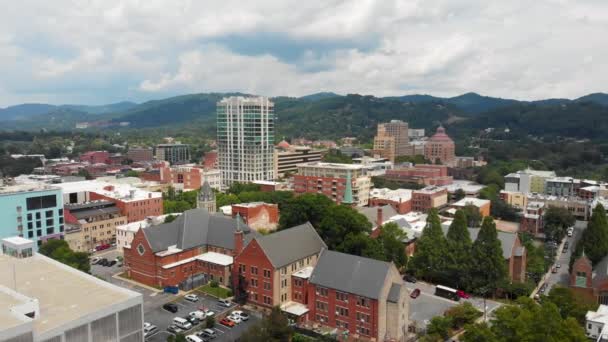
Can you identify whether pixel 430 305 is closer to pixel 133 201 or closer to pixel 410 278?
pixel 410 278

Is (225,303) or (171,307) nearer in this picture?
(171,307)

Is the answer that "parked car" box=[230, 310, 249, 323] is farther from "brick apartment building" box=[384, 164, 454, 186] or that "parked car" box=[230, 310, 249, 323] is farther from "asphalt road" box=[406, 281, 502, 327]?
"brick apartment building" box=[384, 164, 454, 186]

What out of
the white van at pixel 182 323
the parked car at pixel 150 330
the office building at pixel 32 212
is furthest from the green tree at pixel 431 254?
the office building at pixel 32 212

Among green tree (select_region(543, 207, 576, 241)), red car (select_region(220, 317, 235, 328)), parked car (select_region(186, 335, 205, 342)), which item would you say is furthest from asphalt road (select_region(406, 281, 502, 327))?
green tree (select_region(543, 207, 576, 241))

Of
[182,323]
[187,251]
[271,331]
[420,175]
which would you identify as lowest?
[182,323]

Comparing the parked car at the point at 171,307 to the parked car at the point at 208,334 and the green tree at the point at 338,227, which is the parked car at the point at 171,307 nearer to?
the parked car at the point at 208,334

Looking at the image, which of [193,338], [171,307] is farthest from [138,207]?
[193,338]

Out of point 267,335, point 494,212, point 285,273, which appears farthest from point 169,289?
point 494,212
